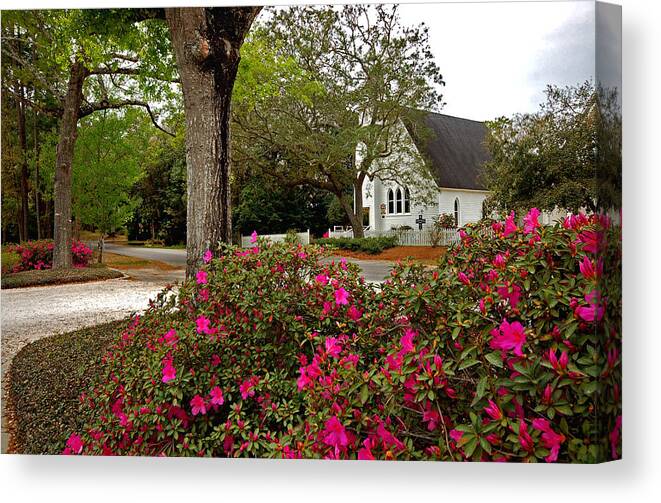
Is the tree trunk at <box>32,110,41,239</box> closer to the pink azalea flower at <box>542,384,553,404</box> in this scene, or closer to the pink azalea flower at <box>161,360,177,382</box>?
the pink azalea flower at <box>161,360,177,382</box>

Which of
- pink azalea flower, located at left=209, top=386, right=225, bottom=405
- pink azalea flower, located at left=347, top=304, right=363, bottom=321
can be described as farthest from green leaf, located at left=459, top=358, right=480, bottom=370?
pink azalea flower, located at left=209, top=386, right=225, bottom=405

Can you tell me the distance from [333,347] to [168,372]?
71cm

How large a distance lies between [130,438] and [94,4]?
7.07 feet

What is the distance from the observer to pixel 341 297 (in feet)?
8.95

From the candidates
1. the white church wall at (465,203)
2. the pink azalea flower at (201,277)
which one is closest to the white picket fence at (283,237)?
the pink azalea flower at (201,277)

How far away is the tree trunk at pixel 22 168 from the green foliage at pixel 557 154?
7.70 feet

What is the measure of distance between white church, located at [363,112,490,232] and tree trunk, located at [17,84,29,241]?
69.3 inches

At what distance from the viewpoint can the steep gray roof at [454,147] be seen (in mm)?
2885

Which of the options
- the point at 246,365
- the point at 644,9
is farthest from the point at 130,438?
the point at 644,9

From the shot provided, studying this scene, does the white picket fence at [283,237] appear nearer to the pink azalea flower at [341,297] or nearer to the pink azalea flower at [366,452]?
the pink azalea flower at [341,297]

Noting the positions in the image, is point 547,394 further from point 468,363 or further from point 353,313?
point 353,313

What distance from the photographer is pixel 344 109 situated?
309 cm

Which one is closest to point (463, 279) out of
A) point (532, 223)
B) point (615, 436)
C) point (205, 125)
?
point (532, 223)

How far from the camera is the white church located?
114 inches
